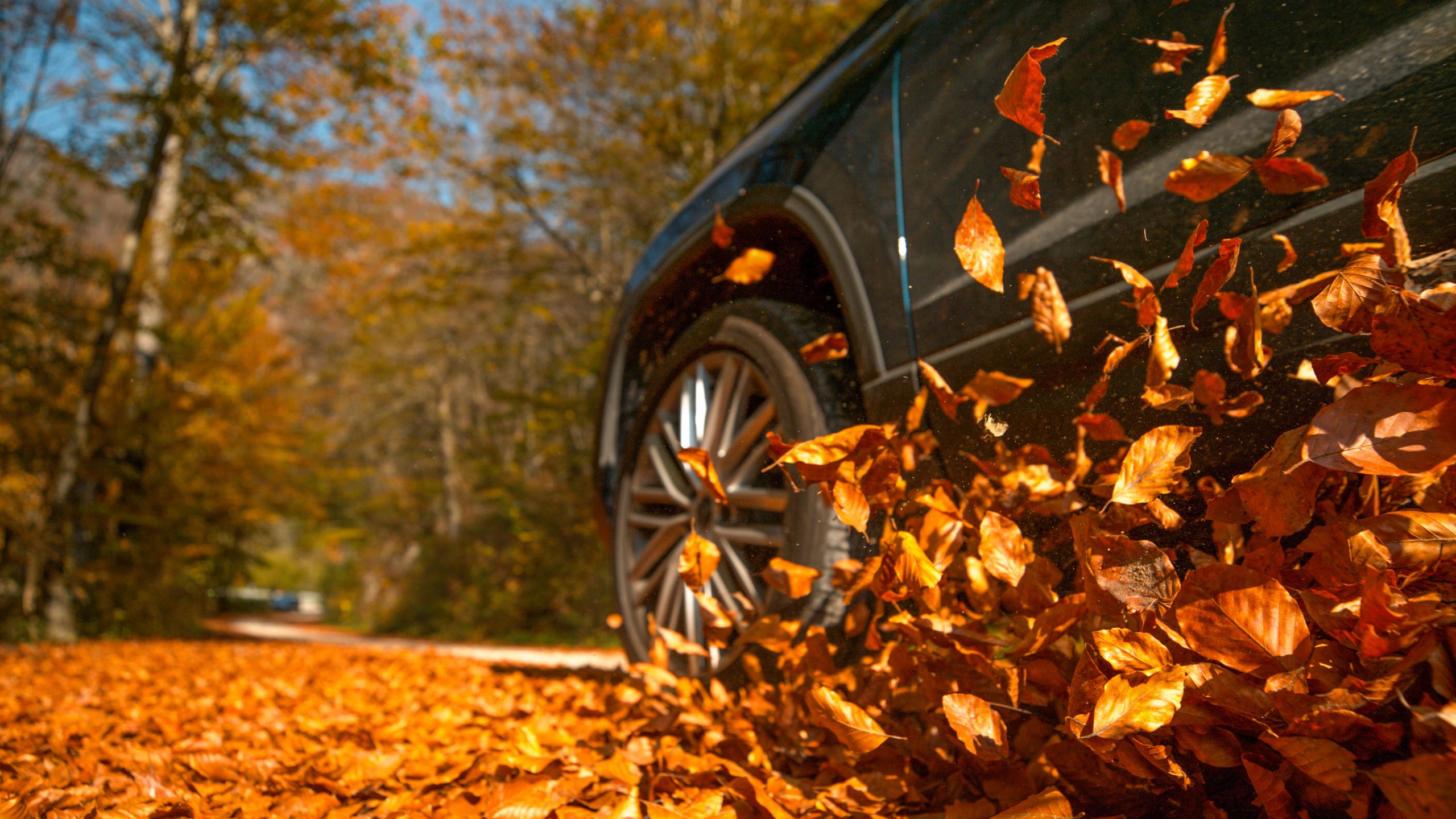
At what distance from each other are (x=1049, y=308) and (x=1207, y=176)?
0.89 feet

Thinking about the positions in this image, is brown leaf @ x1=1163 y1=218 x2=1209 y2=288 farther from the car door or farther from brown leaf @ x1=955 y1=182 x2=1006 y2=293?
brown leaf @ x1=955 y1=182 x2=1006 y2=293

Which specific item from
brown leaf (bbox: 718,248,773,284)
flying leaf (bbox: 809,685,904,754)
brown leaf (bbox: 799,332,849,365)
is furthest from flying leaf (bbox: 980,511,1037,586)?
brown leaf (bbox: 718,248,773,284)

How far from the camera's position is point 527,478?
10.6 meters

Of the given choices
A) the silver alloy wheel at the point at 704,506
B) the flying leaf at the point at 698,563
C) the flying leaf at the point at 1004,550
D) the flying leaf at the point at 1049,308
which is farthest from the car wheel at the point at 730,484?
the flying leaf at the point at 1049,308

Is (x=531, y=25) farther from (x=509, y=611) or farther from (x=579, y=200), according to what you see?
(x=509, y=611)

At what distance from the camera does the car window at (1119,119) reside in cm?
89

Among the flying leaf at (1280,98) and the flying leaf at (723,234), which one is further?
the flying leaf at (723,234)

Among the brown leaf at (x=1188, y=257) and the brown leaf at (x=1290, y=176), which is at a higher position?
the brown leaf at (x=1290, y=176)

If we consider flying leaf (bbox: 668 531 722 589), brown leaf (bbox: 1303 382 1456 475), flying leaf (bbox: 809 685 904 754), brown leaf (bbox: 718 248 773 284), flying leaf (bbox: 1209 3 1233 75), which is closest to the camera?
brown leaf (bbox: 1303 382 1456 475)

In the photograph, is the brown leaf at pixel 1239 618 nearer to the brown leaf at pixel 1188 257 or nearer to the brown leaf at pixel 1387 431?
the brown leaf at pixel 1387 431

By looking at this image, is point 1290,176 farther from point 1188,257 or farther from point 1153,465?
point 1153,465

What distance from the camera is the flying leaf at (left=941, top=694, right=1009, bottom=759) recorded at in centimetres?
97

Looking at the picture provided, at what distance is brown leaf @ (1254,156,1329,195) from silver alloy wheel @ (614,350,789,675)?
39.1 inches

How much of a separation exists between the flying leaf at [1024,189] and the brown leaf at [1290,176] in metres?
0.25
